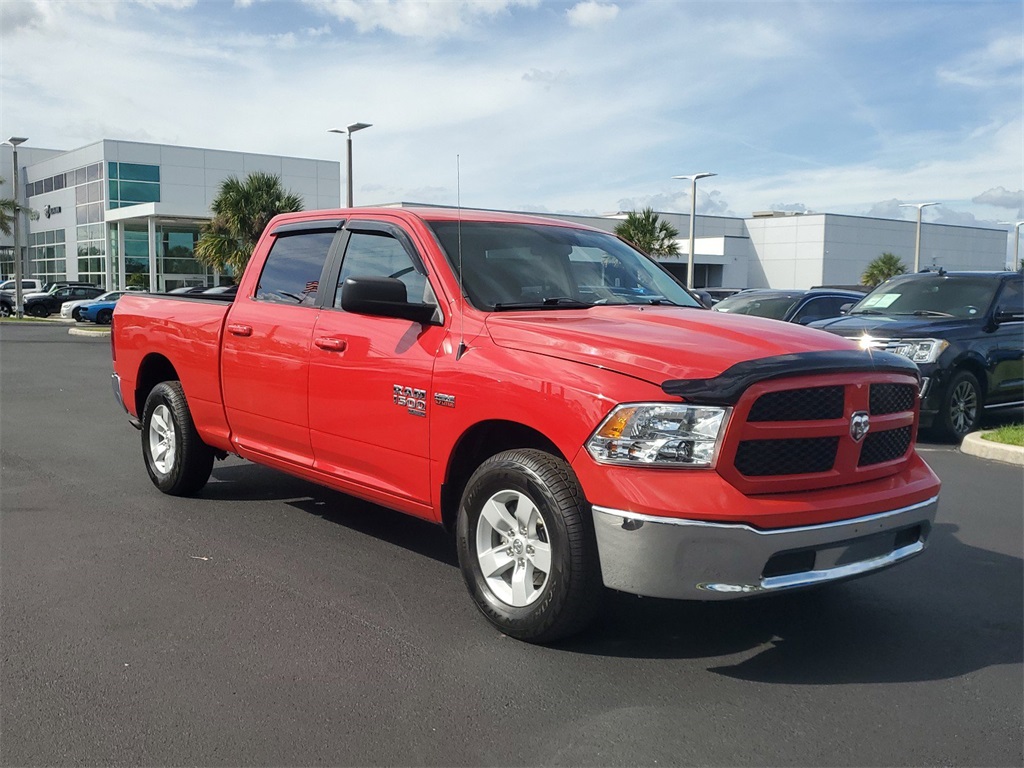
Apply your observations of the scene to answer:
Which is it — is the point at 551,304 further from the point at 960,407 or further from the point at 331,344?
the point at 960,407

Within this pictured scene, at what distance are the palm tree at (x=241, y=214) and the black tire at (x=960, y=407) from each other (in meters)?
26.2

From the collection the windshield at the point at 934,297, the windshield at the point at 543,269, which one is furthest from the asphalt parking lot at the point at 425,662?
the windshield at the point at 934,297

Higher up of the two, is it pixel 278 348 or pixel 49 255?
pixel 49 255

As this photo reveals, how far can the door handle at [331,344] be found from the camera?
498cm

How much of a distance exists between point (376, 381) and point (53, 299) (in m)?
47.1

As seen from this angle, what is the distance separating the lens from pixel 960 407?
9875 mm

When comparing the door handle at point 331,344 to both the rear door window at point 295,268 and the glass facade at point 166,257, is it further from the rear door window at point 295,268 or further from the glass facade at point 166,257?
the glass facade at point 166,257

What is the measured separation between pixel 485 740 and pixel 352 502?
11.7 feet

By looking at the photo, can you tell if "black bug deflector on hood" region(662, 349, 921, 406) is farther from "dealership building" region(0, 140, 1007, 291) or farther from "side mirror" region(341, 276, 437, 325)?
"dealership building" region(0, 140, 1007, 291)

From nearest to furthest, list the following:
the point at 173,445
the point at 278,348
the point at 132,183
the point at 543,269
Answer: the point at 543,269 → the point at 278,348 → the point at 173,445 → the point at 132,183

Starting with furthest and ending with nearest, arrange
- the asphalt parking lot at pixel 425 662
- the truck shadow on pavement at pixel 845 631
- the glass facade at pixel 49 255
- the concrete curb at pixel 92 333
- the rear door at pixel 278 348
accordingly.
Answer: the glass facade at pixel 49 255 < the concrete curb at pixel 92 333 < the rear door at pixel 278 348 < the truck shadow on pavement at pixel 845 631 < the asphalt parking lot at pixel 425 662

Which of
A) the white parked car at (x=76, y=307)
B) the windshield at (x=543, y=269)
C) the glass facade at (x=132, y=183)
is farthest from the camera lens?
the glass facade at (x=132, y=183)

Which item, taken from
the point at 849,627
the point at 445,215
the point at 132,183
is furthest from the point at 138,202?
the point at 849,627

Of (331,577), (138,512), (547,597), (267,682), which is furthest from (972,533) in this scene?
(138,512)
